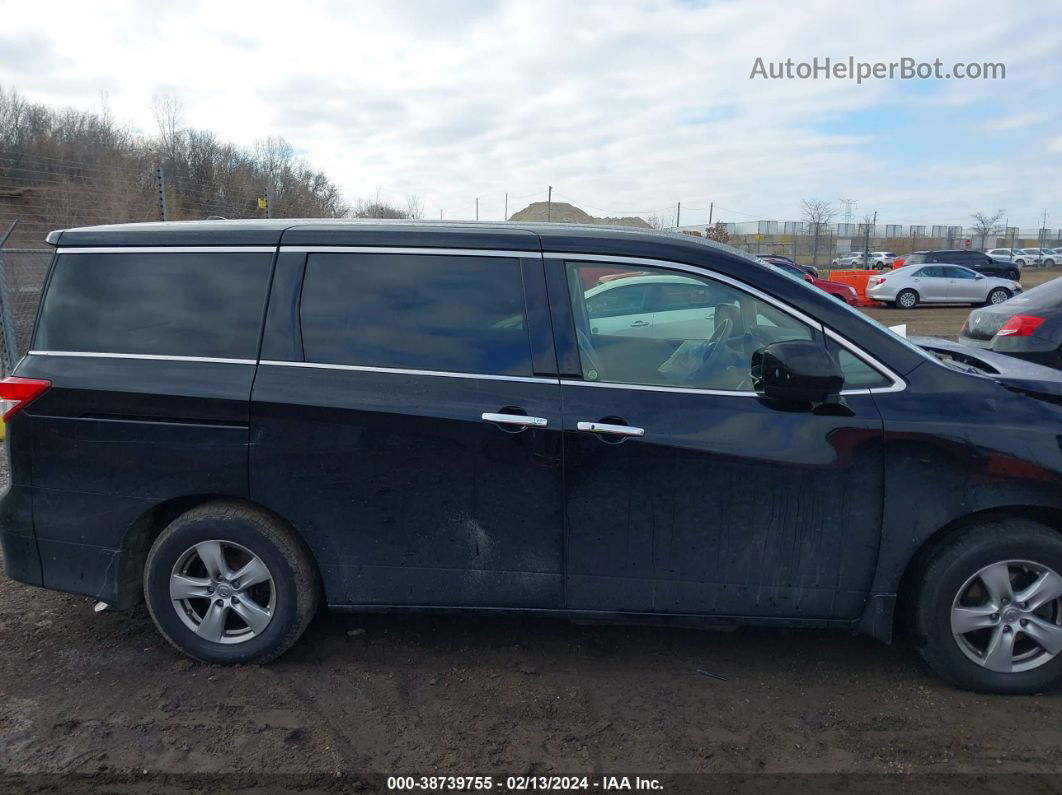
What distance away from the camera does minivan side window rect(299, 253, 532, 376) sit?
11.5ft

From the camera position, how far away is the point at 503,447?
3.40 metres

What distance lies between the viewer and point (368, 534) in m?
3.56

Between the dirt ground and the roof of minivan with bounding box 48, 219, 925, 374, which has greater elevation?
the roof of minivan with bounding box 48, 219, 925, 374

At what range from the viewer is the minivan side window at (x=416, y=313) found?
137 inches

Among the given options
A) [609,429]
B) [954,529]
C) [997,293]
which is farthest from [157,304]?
[997,293]

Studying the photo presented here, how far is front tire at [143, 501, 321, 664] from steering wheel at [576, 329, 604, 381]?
1.48 metres

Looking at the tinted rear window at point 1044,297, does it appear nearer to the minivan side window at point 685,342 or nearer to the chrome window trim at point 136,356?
the minivan side window at point 685,342

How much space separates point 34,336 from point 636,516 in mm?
2832

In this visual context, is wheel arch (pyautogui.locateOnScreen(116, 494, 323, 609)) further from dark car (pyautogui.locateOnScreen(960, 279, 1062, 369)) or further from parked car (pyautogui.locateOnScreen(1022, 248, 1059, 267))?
parked car (pyautogui.locateOnScreen(1022, 248, 1059, 267))

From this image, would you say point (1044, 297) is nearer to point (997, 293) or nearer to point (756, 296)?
point (756, 296)

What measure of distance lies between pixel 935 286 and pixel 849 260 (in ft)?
97.3

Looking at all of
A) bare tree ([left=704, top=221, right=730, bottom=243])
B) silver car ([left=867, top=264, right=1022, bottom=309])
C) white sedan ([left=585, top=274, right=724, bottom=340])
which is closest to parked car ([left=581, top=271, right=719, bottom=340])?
white sedan ([left=585, top=274, right=724, bottom=340])

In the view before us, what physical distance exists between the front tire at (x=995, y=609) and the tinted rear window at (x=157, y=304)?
3031mm

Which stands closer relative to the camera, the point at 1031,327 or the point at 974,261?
the point at 1031,327
